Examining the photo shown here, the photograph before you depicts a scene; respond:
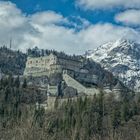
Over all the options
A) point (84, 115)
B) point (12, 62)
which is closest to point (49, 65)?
point (12, 62)

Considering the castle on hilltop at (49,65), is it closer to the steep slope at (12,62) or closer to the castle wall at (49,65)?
the castle wall at (49,65)

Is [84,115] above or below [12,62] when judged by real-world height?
below

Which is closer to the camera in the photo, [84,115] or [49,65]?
[84,115]

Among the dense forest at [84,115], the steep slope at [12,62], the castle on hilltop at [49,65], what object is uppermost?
the steep slope at [12,62]

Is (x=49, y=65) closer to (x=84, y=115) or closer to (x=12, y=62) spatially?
(x=12, y=62)

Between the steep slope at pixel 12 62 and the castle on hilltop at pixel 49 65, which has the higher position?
the steep slope at pixel 12 62

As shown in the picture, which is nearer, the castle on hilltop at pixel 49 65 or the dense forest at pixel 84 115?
the dense forest at pixel 84 115

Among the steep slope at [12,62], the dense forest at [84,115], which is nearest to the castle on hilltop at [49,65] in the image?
the steep slope at [12,62]

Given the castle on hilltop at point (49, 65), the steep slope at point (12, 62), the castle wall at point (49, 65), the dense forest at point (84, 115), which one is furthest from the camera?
the steep slope at point (12, 62)

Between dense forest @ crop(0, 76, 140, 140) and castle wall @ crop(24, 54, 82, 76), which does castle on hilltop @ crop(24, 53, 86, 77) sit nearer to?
castle wall @ crop(24, 54, 82, 76)

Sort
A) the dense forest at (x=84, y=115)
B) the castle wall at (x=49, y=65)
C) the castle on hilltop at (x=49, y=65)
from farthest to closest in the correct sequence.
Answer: the castle wall at (x=49, y=65) → the castle on hilltop at (x=49, y=65) → the dense forest at (x=84, y=115)

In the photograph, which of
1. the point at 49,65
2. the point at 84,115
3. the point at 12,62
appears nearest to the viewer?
the point at 84,115

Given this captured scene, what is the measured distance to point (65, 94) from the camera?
120 metres

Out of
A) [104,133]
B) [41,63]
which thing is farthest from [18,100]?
[41,63]
